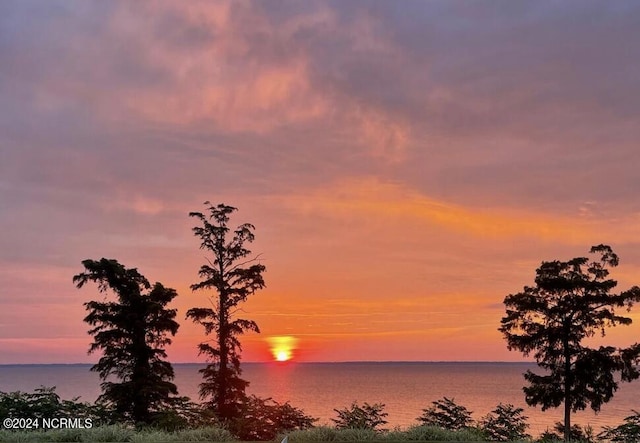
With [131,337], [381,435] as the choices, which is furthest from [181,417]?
[381,435]

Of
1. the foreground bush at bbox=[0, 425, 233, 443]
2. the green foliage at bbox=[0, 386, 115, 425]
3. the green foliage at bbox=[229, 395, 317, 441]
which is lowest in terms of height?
the green foliage at bbox=[229, 395, 317, 441]

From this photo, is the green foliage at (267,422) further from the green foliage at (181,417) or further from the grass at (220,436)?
the grass at (220,436)

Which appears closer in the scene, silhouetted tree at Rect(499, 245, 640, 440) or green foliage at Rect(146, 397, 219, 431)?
green foliage at Rect(146, 397, 219, 431)

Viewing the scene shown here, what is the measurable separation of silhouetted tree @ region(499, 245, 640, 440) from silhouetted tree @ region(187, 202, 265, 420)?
11.9 m

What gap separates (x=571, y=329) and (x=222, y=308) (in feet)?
49.2

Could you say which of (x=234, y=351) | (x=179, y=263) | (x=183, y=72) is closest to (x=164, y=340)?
(x=234, y=351)

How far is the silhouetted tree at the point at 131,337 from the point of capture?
2175cm

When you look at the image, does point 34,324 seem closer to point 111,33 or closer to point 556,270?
point 111,33

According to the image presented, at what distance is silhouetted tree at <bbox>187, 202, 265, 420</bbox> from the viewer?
2375 centimetres

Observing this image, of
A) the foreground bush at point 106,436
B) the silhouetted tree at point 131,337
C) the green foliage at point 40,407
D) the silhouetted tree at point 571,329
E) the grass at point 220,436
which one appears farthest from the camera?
the silhouetted tree at point 571,329

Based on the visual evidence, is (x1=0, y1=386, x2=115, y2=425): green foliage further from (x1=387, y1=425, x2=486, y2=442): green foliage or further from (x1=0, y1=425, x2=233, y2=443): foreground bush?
→ (x1=387, y1=425, x2=486, y2=442): green foliage

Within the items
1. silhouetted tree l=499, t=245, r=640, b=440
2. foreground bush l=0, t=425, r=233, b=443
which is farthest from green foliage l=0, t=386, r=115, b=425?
silhouetted tree l=499, t=245, r=640, b=440

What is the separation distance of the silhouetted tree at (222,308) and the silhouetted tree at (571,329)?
11.9 m

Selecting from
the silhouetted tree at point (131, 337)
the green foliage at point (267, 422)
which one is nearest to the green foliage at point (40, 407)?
the silhouetted tree at point (131, 337)
